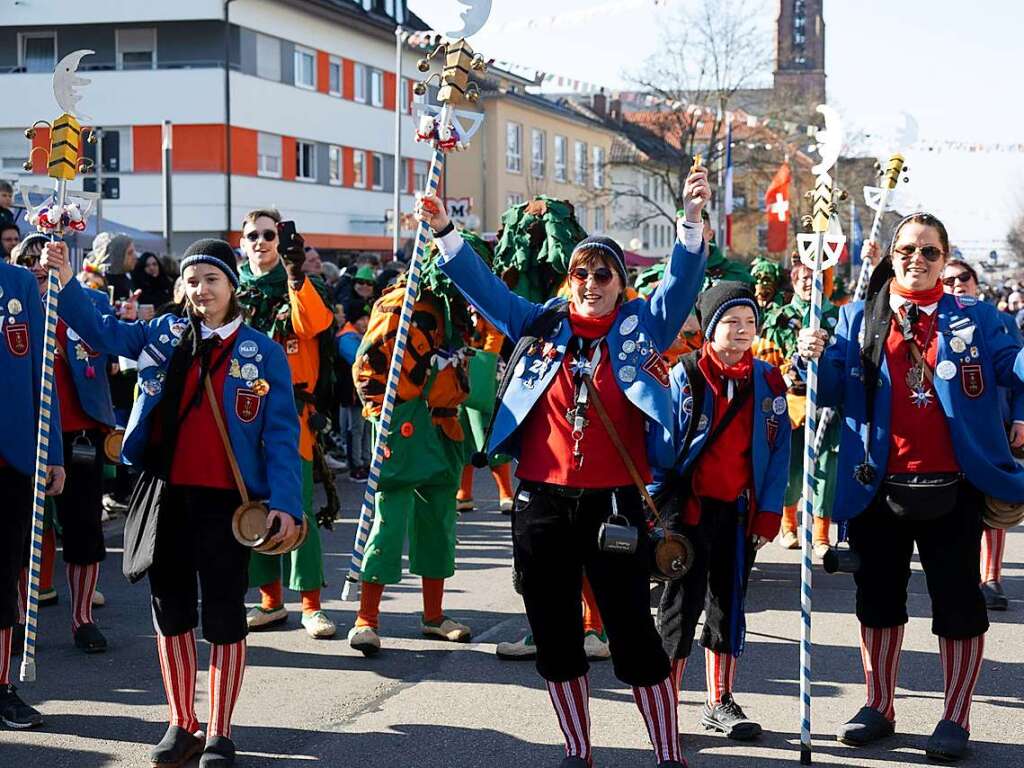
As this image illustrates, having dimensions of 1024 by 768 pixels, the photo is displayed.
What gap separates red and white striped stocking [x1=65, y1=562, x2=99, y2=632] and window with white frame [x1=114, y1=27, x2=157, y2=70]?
30.2m

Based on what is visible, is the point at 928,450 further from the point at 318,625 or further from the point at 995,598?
the point at 318,625

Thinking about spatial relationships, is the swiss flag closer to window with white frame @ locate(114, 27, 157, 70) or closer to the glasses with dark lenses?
the glasses with dark lenses

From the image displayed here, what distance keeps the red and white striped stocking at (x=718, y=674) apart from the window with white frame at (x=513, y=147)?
45932 mm

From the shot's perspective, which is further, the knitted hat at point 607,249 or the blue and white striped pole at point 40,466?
the blue and white striped pole at point 40,466

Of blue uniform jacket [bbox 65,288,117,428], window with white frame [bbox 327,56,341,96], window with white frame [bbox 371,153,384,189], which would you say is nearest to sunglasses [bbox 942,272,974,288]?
blue uniform jacket [bbox 65,288,117,428]

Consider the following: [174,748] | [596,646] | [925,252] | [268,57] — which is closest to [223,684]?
[174,748]

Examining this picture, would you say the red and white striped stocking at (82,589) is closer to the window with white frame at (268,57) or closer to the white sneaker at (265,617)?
the white sneaker at (265,617)

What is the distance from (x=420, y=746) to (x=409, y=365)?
2104 millimetres

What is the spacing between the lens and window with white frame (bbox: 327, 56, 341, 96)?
39.9 metres

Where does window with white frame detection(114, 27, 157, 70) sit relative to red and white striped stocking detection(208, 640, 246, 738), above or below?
above

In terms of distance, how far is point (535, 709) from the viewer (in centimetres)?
600

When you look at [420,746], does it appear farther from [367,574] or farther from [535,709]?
[367,574]

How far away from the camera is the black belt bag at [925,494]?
5336 mm

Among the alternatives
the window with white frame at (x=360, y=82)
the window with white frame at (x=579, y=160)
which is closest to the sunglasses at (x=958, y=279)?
the window with white frame at (x=360, y=82)
